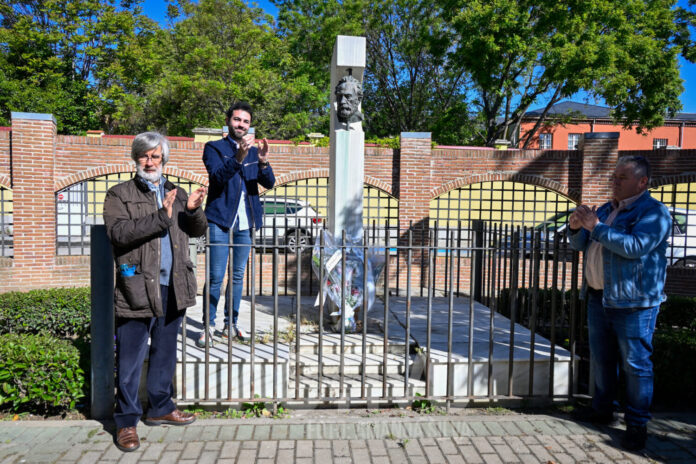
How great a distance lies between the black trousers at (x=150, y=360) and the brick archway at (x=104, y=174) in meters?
7.38

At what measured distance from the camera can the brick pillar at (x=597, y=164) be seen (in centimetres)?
1069

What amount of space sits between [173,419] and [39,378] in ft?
3.27

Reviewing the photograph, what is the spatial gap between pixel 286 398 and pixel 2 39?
76.7ft

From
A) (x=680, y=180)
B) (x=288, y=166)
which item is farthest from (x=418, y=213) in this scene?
(x=680, y=180)

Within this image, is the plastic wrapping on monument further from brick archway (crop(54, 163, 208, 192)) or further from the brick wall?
brick archway (crop(54, 163, 208, 192))

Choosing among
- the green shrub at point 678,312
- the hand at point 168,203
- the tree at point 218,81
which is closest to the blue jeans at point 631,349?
the green shrub at point 678,312

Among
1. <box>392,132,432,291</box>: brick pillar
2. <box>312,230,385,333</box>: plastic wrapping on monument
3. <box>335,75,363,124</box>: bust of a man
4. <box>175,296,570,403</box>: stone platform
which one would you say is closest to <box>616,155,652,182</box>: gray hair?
<box>175,296,570,403</box>: stone platform

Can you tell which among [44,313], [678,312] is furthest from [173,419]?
[678,312]

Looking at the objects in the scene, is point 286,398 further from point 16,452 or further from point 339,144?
point 339,144

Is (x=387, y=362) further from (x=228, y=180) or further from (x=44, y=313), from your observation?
(x=44, y=313)

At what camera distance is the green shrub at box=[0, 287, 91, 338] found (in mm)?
5500

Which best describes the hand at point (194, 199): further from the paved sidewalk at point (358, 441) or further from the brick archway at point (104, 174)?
the brick archway at point (104, 174)

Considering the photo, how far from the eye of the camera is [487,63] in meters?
16.4

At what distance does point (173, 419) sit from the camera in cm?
328
